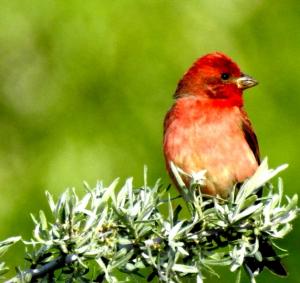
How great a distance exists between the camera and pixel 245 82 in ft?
14.5

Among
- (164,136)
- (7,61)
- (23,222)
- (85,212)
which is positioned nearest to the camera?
(85,212)

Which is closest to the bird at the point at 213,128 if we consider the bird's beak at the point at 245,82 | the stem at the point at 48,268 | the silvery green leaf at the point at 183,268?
the bird's beak at the point at 245,82

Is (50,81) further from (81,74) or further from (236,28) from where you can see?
(236,28)

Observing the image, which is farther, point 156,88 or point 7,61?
point 7,61

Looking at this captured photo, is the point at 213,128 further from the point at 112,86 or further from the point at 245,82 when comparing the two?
the point at 112,86

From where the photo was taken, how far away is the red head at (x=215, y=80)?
4504 mm

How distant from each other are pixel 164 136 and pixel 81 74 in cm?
54

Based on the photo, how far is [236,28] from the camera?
4516mm

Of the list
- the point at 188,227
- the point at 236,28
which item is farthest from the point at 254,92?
the point at 188,227

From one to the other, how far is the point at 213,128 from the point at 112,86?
1.81ft

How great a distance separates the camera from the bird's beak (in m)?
4.35

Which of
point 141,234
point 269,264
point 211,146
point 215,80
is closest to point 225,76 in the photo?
point 215,80

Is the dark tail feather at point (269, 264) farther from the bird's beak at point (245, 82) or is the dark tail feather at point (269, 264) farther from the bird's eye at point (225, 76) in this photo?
the bird's eye at point (225, 76)

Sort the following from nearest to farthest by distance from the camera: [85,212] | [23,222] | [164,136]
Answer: [85,212] → [23,222] → [164,136]
